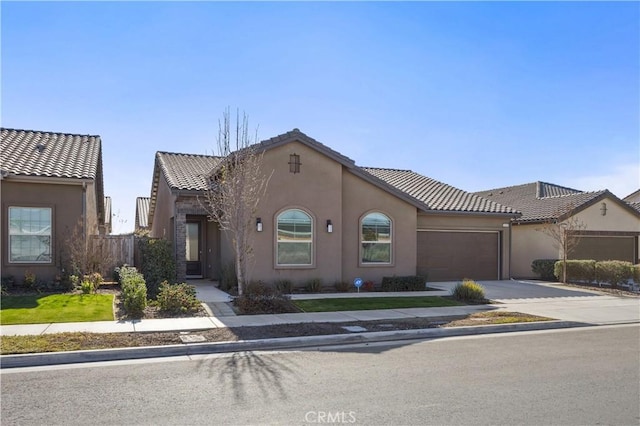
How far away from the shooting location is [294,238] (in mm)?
16891

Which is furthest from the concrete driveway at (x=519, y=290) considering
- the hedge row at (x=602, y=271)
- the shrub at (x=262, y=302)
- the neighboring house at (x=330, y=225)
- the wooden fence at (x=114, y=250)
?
the wooden fence at (x=114, y=250)

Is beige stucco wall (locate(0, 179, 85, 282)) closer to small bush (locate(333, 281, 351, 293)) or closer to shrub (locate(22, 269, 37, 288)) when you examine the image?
shrub (locate(22, 269, 37, 288))

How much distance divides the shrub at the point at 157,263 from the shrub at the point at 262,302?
9.99 ft

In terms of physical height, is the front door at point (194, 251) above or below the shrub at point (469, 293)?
above

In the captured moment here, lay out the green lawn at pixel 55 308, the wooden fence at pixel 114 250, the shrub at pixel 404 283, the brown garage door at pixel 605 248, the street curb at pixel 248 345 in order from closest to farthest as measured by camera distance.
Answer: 1. the street curb at pixel 248 345
2. the green lawn at pixel 55 308
3. the wooden fence at pixel 114 250
4. the shrub at pixel 404 283
5. the brown garage door at pixel 605 248

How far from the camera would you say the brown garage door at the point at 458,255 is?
21266 millimetres

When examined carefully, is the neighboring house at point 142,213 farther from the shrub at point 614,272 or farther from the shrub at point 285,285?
the shrub at point 614,272

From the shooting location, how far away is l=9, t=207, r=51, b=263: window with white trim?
15.2 metres

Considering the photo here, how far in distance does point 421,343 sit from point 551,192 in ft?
84.4

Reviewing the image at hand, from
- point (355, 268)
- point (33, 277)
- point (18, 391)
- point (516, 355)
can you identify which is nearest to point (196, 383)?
point (18, 391)

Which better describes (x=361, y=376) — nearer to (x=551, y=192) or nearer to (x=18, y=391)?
(x=18, y=391)

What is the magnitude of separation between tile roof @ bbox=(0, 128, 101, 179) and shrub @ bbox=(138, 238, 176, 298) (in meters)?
2.98

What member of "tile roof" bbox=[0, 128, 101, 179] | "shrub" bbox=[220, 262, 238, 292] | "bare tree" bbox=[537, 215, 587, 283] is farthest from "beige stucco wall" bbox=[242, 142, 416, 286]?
"bare tree" bbox=[537, 215, 587, 283]

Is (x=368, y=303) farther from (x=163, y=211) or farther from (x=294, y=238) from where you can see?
(x=163, y=211)
